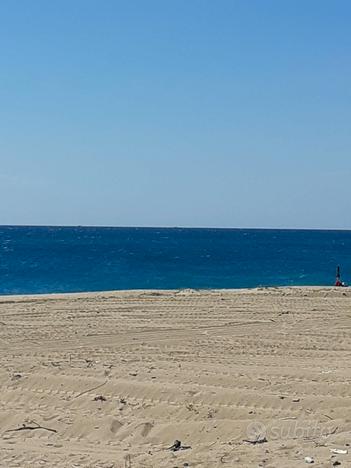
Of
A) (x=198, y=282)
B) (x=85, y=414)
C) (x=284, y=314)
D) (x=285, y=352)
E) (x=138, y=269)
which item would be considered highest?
(x=138, y=269)

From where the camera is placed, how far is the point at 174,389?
8.21 metres

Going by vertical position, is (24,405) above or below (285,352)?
below

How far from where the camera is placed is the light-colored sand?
20.4 ft

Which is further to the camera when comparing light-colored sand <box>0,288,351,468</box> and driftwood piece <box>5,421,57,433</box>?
driftwood piece <box>5,421,57,433</box>

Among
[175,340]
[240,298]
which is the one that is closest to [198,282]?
[240,298]

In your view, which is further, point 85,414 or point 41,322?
point 41,322

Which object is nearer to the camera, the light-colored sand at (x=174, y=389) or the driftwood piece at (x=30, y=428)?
the light-colored sand at (x=174, y=389)

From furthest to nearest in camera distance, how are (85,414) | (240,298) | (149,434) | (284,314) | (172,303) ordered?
(240,298) < (172,303) < (284,314) < (85,414) < (149,434)

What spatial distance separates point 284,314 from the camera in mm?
14805

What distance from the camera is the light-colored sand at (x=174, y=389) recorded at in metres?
6.21

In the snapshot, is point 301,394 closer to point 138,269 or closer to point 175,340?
point 175,340

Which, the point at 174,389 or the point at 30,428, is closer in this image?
the point at 30,428

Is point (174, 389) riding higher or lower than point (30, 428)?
higher

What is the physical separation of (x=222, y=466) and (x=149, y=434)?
1.50 metres
